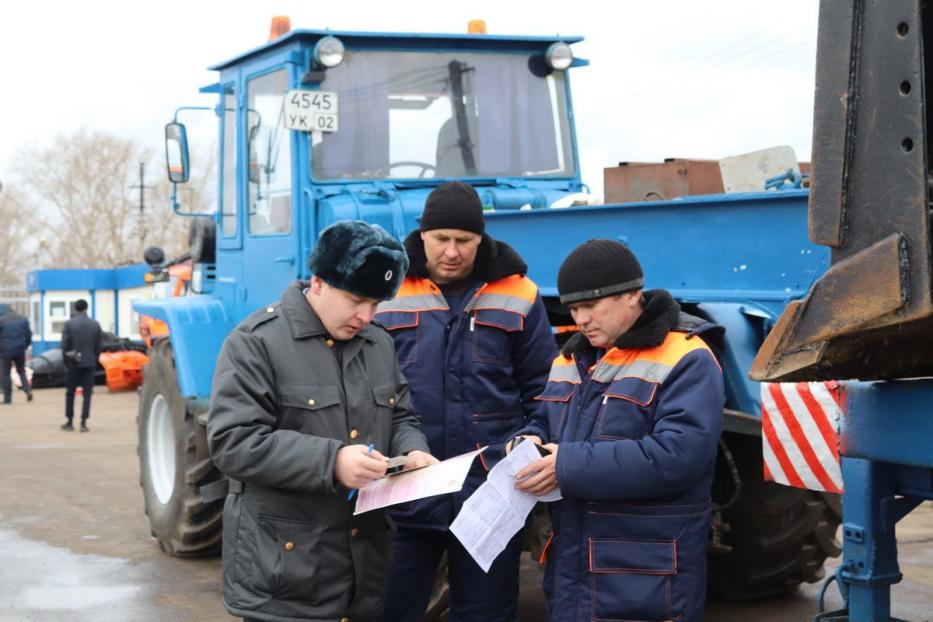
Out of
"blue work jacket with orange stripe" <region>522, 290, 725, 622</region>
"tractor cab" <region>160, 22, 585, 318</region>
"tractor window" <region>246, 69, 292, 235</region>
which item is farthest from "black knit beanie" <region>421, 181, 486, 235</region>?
"tractor window" <region>246, 69, 292, 235</region>

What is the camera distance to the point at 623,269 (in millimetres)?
3459

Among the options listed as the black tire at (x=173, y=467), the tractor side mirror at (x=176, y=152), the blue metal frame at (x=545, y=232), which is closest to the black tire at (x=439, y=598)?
the blue metal frame at (x=545, y=232)

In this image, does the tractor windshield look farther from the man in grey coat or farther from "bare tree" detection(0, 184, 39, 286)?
"bare tree" detection(0, 184, 39, 286)

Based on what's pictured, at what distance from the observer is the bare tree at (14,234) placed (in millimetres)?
72125

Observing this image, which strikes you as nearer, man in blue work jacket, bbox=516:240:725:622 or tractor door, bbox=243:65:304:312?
man in blue work jacket, bbox=516:240:725:622

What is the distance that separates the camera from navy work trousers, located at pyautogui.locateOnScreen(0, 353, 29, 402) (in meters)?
19.4

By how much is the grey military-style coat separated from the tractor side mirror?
419 centimetres

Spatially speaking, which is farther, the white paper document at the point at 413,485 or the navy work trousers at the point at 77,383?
the navy work trousers at the point at 77,383

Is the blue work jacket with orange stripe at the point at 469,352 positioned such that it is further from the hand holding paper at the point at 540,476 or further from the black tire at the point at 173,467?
the black tire at the point at 173,467

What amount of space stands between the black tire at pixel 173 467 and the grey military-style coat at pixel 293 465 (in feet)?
11.8

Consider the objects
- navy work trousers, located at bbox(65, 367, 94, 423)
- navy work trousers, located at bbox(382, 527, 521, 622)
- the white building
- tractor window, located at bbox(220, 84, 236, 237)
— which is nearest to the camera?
navy work trousers, located at bbox(382, 527, 521, 622)

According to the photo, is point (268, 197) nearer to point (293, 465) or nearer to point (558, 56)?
point (558, 56)

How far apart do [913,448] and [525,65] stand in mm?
4667

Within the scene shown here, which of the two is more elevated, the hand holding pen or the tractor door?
the tractor door
